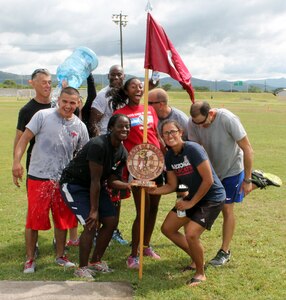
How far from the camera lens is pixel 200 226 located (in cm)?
454

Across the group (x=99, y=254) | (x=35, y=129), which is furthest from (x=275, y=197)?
(x=35, y=129)

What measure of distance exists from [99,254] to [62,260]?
538 mm

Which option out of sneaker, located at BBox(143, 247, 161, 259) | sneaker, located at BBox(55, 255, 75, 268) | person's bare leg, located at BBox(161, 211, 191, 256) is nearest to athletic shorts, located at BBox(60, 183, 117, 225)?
person's bare leg, located at BBox(161, 211, 191, 256)

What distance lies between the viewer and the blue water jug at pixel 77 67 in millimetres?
5574

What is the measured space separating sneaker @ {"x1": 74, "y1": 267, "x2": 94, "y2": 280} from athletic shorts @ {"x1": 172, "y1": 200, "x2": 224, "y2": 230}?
1.21 m

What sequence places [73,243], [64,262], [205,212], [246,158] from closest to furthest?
[205,212] → [246,158] → [64,262] → [73,243]

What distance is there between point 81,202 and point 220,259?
1762 mm

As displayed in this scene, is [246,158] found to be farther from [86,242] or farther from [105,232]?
[86,242]

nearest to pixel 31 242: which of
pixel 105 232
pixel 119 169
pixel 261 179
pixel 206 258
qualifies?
pixel 105 232

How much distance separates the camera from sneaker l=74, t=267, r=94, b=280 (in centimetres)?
459

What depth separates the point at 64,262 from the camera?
5043mm

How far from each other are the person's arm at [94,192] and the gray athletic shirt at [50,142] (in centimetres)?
56

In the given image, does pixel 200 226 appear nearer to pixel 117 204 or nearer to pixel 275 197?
pixel 117 204

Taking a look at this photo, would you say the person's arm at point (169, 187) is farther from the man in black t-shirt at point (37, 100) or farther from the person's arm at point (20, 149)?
the man in black t-shirt at point (37, 100)
